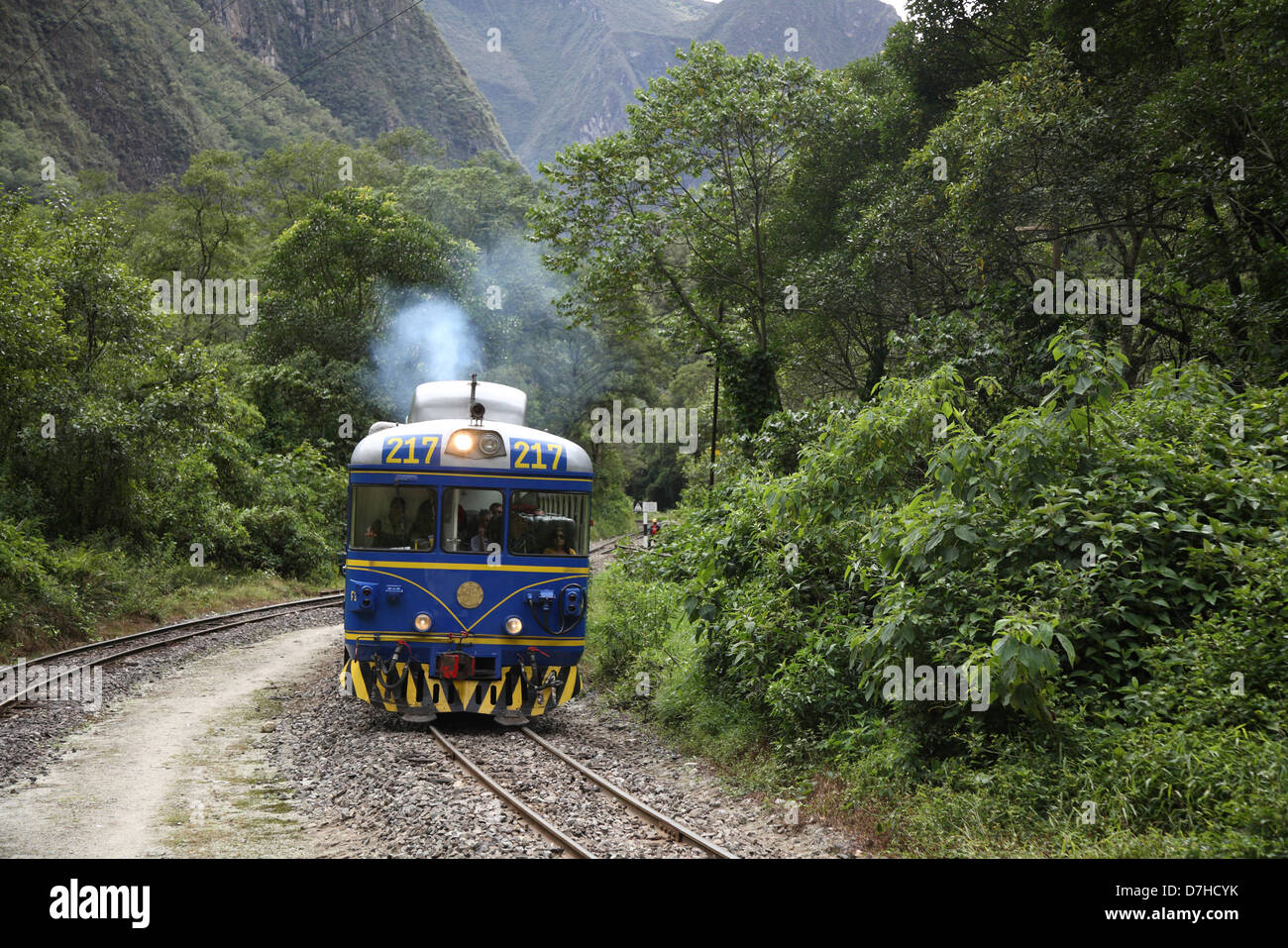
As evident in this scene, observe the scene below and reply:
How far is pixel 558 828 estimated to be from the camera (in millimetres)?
7562

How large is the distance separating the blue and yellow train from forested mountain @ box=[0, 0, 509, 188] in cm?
5361

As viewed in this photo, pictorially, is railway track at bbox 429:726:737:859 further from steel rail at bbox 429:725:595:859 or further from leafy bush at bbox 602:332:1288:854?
leafy bush at bbox 602:332:1288:854

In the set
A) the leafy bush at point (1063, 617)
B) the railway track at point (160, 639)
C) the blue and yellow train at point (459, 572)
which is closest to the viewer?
the leafy bush at point (1063, 617)

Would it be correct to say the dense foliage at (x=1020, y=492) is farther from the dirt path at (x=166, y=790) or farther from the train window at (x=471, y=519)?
the dirt path at (x=166, y=790)

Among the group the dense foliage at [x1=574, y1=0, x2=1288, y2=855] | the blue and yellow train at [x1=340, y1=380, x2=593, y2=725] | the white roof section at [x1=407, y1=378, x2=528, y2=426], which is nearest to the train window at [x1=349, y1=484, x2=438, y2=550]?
the blue and yellow train at [x1=340, y1=380, x2=593, y2=725]

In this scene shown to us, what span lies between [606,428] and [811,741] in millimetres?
40172

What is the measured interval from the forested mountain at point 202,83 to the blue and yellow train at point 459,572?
5361 cm

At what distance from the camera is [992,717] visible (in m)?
7.52

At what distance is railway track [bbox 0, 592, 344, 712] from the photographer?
1337 cm

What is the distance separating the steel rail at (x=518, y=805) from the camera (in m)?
6.94

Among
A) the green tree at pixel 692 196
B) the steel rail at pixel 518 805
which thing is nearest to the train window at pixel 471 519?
the steel rail at pixel 518 805
